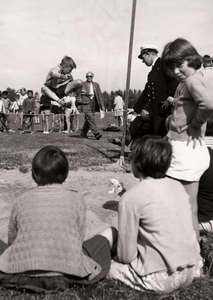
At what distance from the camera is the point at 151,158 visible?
2559 mm

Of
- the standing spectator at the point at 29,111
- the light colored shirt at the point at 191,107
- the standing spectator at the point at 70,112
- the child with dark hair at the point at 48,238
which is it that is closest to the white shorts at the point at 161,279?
the child with dark hair at the point at 48,238

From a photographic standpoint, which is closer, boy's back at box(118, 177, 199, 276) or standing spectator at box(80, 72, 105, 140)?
boy's back at box(118, 177, 199, 276)

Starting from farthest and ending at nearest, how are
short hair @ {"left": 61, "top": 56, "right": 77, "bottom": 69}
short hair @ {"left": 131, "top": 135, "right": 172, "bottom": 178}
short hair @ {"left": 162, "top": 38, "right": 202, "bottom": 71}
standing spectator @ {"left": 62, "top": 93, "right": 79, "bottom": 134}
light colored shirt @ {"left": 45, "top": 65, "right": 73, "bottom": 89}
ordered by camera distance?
standing spectator @ {"left": 62, "top": 93, "right": 79, "bottom": 134} → light colored shirt @ {"left": 45, "top": 65, "right": 73, "bottom": 89} → short hair @ {"left": 61, "top": 56, "right": 77, "bottom": 69} → short hair @ {"left": 162, "top": 38, "right": 202, "bottom": 71} → short hair @ {"left": 131, "top": 135, "right": 172, "bottom": 178}

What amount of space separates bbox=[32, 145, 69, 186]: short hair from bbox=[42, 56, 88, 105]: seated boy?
4.64 metres

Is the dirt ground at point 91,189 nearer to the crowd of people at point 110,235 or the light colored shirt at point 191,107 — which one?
the crowd of people at point 110,235

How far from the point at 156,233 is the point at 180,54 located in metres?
1.37

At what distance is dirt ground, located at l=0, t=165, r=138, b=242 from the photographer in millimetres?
3884

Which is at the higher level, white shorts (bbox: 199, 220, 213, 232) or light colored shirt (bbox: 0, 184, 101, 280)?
light colored shirt (bbox: 0, 184, 101, 280)

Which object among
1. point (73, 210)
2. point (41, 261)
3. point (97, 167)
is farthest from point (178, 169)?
point (97, 167)

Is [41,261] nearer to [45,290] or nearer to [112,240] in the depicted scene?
[45,290]

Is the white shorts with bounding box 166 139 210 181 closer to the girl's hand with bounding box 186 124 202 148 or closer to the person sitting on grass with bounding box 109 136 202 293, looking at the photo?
the girl's hand with bounding box 186 124 202 148

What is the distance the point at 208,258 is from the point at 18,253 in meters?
1.40

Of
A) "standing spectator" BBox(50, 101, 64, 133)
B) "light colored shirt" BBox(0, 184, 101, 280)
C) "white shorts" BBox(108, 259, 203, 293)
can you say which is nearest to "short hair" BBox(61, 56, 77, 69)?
"standing spectator" BBox(50, 101, 64, 133)

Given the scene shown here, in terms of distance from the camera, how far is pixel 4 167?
654 centimetres
